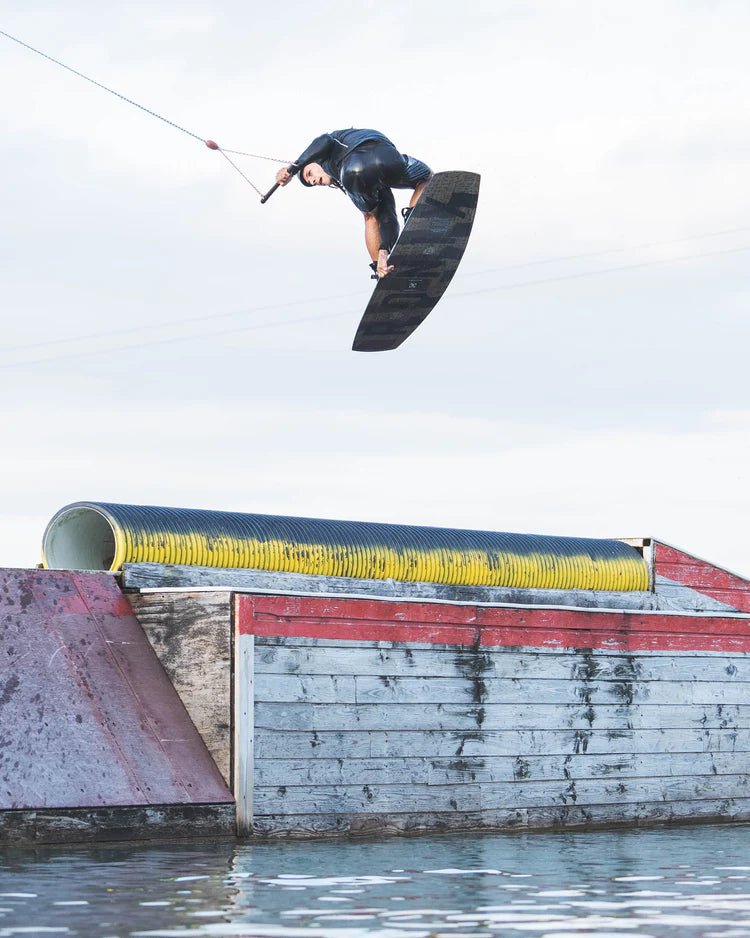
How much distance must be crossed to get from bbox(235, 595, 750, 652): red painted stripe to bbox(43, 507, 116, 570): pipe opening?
360cm

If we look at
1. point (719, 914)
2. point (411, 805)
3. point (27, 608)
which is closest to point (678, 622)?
point (411, 805)

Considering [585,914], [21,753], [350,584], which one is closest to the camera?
[585,914]

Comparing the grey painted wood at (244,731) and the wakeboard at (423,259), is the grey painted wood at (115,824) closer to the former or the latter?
the grey painted wood at (244,731)

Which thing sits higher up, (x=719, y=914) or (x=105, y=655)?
(x=105, y=655)

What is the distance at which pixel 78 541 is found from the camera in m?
16.5

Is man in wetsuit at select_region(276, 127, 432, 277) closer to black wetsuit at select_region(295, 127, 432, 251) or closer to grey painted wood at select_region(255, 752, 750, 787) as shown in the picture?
black wetsuit at select_region(295, 127, 432, 251)

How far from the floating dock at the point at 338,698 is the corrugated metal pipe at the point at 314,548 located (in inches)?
1.6

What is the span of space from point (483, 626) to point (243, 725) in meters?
3.04

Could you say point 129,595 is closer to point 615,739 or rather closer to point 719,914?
point 615,739

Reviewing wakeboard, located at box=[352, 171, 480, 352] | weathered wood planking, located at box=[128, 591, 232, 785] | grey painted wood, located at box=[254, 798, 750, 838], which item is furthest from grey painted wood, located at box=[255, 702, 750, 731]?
wakeboard, located at box=[352, 171, 480, 352]

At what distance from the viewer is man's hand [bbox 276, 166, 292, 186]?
15156 mm

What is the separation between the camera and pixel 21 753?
1248 centimetres

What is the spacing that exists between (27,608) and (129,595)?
1140 millimetres

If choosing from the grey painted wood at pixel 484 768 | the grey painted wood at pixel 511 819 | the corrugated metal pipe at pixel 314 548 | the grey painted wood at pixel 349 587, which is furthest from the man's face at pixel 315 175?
the grey painted wood at pixel 511 819
